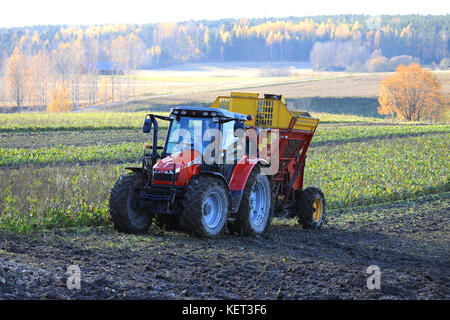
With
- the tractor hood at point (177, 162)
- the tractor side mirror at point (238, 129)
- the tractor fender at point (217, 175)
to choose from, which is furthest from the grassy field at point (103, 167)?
the tractor side mirror at point (238, 129)

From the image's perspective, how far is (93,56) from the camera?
102562 mm

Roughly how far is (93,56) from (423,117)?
5772 centimetres

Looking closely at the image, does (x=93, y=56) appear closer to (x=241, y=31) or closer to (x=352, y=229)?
(x=241, y=31)

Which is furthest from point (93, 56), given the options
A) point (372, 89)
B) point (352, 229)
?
point (352, 229)

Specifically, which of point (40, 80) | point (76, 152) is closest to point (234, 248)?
point (76, 152)

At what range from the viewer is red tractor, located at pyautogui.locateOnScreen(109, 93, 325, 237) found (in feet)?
32.8

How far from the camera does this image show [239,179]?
10852mm

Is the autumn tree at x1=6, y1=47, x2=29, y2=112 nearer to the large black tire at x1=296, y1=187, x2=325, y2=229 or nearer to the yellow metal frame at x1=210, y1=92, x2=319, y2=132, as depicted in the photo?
the yellow metal frame at x1=210, y1=92, x2=319, y2=132

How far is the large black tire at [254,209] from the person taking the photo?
10891 millimetres

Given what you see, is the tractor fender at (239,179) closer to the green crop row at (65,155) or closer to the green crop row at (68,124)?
the green crop row at (65,155)

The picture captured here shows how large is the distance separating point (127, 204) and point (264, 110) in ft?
13.1

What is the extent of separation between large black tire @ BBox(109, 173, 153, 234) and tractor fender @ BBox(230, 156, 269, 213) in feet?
5.46

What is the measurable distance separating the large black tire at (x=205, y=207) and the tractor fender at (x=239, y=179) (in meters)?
0.34

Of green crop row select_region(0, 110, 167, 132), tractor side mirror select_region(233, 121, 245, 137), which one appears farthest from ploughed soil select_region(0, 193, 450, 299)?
green crop row select_region(0, 110, 167, 132)
